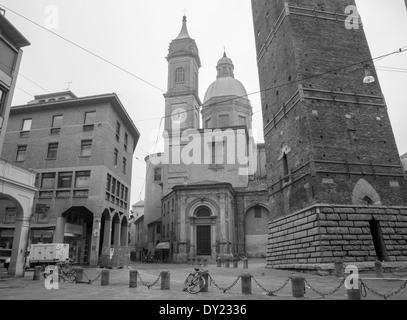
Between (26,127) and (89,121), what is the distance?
6.06 metres

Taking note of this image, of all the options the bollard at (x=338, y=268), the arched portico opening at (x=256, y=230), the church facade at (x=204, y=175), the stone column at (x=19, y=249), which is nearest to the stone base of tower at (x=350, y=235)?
the bollard at (x=338, y=268)

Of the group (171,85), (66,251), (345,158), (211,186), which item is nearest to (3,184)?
(66,251)

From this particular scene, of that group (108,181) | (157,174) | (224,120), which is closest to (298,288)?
(108,181)

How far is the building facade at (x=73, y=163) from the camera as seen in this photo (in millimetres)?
25828

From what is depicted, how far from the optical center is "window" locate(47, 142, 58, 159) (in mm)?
27469

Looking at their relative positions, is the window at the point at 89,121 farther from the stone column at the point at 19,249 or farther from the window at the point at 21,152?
the stone column at the point at 19,249

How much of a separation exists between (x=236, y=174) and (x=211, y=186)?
8.43 m

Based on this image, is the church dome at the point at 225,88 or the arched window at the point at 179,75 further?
the church dome at the point at 225,88

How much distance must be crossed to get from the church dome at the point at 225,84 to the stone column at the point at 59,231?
116 feet

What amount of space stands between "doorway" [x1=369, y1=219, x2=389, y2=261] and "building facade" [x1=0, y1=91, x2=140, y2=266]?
19742 millimetres

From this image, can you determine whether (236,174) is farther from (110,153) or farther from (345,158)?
(345,158)

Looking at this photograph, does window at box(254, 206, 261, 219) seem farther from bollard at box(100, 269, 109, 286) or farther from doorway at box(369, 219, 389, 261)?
bollard at box(100, 269, 109, 286)

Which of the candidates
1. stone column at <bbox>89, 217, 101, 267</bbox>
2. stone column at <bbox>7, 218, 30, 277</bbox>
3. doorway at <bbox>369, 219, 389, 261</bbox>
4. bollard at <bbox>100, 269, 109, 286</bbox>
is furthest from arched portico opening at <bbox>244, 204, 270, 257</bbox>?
bollard at <bbox>100, 269, 109, 286</bbox>
